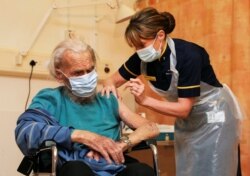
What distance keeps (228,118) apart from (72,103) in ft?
2.69

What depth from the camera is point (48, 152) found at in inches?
62.4

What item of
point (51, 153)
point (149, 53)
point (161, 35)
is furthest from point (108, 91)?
point (51, 153)

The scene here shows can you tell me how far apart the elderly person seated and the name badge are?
356 millimetres

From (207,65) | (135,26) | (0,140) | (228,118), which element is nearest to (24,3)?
(0,140)

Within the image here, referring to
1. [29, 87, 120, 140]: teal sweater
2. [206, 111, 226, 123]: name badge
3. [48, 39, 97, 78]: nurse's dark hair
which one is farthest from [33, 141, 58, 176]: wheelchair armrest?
[206, 111, 226, 123]: name badge

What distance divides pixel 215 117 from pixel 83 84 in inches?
28.3

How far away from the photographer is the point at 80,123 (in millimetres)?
1773

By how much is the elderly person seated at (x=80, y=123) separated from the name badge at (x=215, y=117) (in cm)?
36

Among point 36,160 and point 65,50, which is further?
point 65,50

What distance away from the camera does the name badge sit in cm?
197

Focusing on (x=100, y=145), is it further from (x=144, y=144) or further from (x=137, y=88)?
(x=137, y=88)

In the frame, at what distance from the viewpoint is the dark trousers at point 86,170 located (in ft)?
4.78

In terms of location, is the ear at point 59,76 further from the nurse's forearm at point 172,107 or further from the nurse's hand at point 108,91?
the nurse's forearm at point 172,107

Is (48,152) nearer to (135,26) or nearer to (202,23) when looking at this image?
(135,26)
